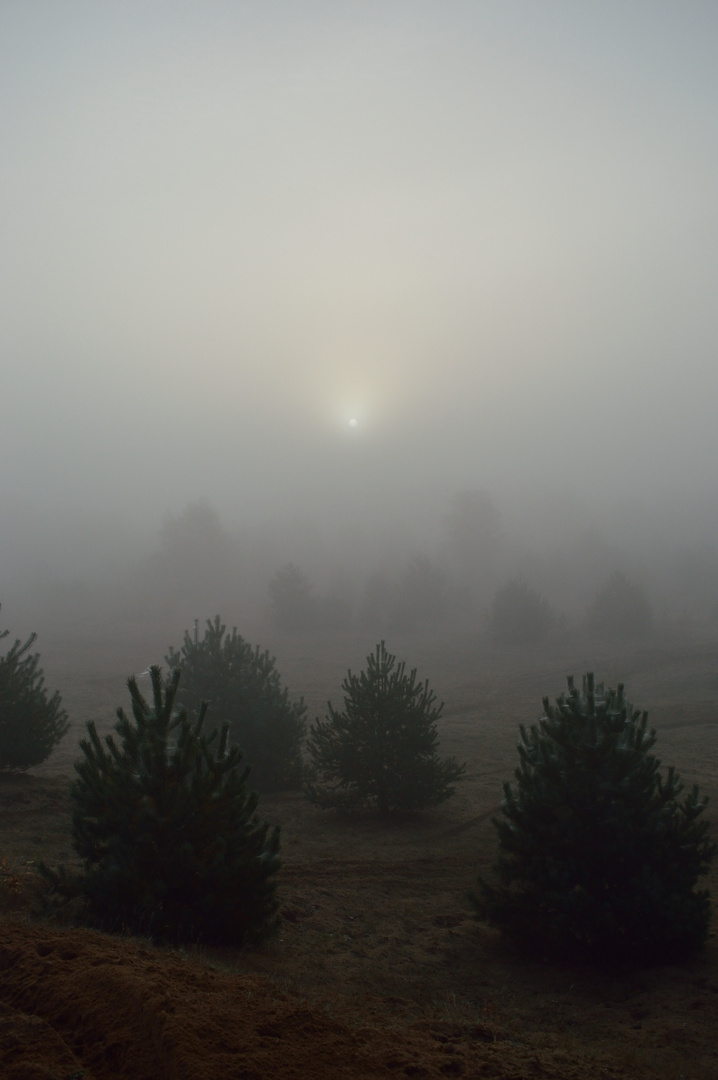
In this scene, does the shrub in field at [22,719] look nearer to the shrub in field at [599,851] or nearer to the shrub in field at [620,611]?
the shrub in field at [599,851]

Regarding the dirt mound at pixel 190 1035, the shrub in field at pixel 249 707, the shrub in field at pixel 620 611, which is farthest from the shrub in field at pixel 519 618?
the dirt mound at pixel 190 1035

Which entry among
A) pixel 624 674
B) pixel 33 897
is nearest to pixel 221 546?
pixel 624 674

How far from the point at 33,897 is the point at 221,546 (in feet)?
231

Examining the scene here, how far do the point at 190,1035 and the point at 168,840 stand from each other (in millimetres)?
3015

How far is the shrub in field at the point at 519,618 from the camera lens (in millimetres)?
46938

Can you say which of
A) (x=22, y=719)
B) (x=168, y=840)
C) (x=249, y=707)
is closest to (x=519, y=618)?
(x=249, y=707)

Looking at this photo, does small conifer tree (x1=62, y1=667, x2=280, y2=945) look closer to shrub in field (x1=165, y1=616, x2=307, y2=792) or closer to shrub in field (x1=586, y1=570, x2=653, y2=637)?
shrub in field (x1=165, y1=616, x2=307, y2=792)

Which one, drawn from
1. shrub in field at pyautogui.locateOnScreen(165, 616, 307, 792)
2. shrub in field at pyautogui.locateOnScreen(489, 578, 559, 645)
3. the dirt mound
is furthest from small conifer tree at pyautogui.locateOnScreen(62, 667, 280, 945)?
shrub in field at pyautogui.locateOnScreen(489, 578, 559, 645)

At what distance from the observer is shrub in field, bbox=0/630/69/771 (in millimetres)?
14352

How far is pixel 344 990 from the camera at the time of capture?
21.0 feet

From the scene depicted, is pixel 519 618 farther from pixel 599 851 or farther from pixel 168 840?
pixel 168 840

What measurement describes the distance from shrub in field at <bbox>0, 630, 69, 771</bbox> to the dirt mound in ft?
33.6

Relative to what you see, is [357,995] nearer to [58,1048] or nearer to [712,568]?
[58,1048]

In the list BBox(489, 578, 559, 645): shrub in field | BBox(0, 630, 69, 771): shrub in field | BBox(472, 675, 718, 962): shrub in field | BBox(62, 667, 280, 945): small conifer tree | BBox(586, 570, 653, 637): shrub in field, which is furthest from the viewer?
BBox(586, 570, 653, 637): shrub in field
